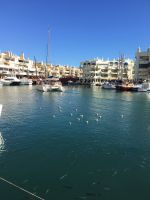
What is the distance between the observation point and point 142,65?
131875 millimetres

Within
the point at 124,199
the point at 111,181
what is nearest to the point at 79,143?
the point at 111,181

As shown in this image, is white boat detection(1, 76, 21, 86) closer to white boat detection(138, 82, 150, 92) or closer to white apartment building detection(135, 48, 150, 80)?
white apartment building detection(135, 48, 150, 80)

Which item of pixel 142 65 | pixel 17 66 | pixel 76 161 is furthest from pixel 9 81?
pixel 76 161

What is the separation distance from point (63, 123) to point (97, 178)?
16.2 meters

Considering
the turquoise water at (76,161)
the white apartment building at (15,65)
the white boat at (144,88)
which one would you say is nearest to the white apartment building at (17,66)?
the white apartment building at (15,65)

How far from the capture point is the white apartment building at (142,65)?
130500mm

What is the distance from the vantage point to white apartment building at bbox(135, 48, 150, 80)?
428 ft

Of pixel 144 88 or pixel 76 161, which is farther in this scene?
pixel 144 88

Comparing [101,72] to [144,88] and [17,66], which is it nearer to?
[17,66]

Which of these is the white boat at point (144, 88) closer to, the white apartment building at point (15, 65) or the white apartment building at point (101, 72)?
the white apartment building at point (101, 72)

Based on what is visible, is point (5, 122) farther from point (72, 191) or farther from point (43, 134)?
point (72, 191)

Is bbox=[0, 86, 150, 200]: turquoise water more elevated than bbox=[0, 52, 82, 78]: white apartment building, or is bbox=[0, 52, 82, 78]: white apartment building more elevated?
bbox=[0, 52, 82, 78]: white apartment building

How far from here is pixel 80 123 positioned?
1244 inches

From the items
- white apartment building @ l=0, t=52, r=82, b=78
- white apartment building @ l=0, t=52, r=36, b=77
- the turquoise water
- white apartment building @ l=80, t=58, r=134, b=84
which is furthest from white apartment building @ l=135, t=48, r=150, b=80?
the turquoise water
